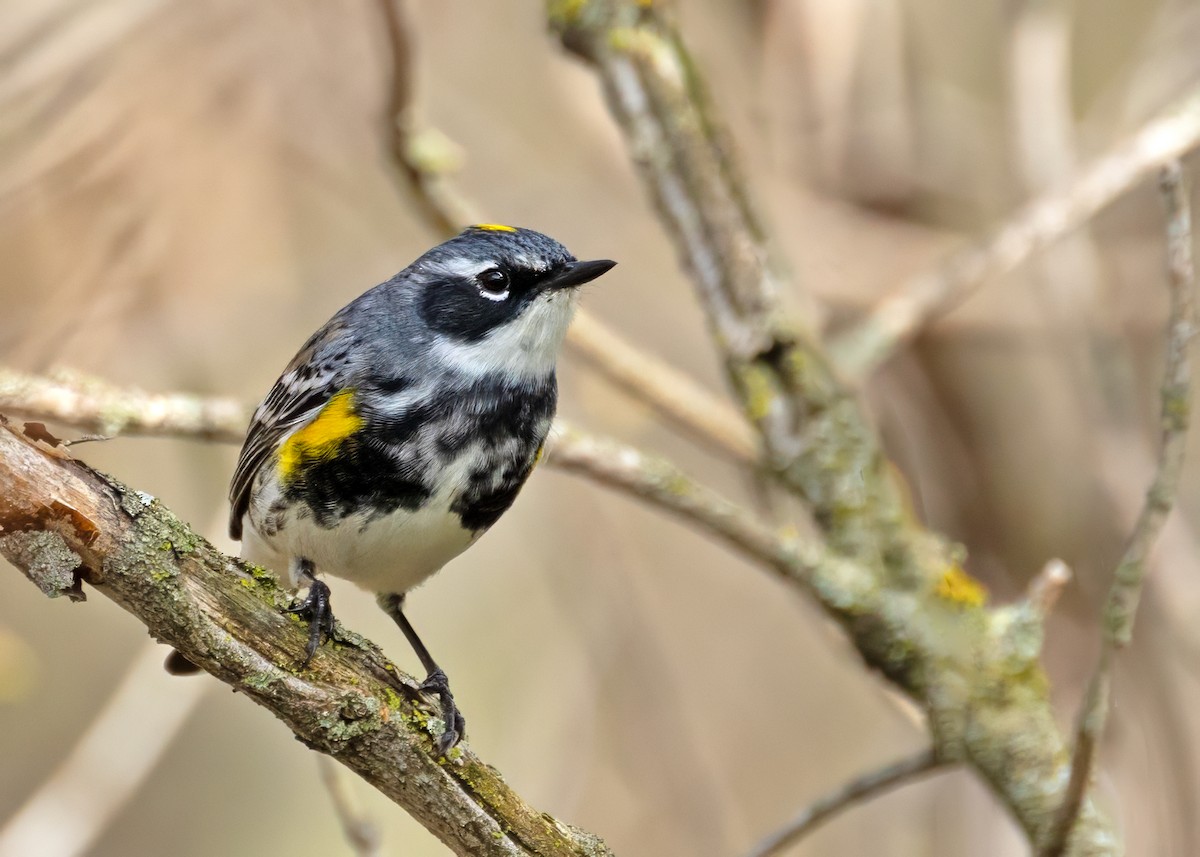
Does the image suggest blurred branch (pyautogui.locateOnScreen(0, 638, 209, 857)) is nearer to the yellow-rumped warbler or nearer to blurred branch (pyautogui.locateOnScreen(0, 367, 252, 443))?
the yellow-rumped warbler

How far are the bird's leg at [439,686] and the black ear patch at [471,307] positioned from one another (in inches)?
39.8

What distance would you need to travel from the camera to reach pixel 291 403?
3875mm

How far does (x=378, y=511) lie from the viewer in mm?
3467

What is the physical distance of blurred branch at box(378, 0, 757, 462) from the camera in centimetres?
445

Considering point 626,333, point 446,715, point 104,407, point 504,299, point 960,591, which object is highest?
point 626,333

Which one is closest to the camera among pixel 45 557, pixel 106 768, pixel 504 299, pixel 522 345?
pixel 45 557

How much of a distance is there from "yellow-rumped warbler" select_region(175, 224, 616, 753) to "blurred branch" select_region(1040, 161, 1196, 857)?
161 cm

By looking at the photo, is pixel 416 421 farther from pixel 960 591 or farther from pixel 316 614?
pixel 960 591

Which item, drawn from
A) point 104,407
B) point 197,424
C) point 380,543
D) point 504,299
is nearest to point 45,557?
point 104,407

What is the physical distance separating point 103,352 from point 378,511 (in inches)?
82.1

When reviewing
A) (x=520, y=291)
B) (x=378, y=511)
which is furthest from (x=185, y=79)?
(x=378, y=511)

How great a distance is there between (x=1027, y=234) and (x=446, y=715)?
2.92 meters

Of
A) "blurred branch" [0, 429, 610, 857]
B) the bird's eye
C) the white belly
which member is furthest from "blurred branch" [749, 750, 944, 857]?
the bird's eye

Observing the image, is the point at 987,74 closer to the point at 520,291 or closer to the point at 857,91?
the point at 857,91
